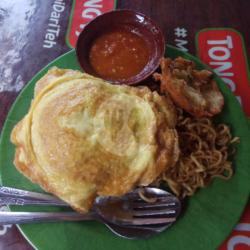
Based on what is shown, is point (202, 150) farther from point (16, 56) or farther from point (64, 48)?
point (16, 56)

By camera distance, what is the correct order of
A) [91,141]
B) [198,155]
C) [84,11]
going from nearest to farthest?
[91,141]
[198,155]
[84,11]

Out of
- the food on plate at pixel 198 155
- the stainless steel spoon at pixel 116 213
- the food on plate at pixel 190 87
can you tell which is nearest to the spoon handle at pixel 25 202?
the stainless steel spoon at pixel 116 213

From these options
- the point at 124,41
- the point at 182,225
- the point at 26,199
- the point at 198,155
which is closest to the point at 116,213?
the point at 182,225

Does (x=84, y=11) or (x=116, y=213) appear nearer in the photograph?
(x=116, y=213)

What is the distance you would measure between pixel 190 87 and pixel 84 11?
146cm

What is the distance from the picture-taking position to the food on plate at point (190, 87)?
2.34m

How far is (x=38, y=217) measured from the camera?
6.98 ft

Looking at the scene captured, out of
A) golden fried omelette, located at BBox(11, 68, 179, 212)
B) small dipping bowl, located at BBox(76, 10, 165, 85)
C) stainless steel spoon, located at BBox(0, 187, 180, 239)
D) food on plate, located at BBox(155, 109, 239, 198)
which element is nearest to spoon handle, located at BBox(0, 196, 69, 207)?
stainless steel spoon, located at BBox(0, 187, 180, 239)

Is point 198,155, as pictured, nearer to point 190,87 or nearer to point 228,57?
point 190,87

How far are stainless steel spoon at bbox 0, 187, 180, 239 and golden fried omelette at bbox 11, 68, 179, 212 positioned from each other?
0.54 feet

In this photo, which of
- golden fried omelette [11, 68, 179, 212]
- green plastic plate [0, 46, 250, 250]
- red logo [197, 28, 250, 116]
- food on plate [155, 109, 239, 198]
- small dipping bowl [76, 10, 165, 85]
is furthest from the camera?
red logo [197, 28, 250, 116]

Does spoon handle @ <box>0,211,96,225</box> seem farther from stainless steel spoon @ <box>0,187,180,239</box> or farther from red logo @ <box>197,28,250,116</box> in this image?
red logo @ <box>197,28,250,116</box>

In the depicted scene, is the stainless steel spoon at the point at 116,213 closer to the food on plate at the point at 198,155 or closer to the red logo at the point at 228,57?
the food on plate at the point at 198,155

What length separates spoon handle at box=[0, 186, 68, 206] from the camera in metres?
2.18
